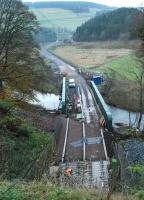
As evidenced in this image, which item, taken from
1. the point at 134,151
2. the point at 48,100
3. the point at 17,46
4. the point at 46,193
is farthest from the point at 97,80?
the point at 46,193

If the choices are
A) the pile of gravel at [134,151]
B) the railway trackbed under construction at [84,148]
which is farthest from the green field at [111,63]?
the pile of gravel at [134,151]

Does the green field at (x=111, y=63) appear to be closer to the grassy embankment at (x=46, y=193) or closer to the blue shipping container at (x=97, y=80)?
the blue shipping container at (x=97, y=80)

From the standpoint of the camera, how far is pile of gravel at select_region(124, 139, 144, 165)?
95.7 ft

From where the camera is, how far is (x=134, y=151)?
106 ft

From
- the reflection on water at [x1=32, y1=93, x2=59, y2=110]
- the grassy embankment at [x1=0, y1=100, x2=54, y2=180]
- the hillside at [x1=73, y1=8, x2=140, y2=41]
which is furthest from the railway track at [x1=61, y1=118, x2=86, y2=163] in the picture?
the hillside at [x1=73, y1=8, x2=140, y2=41]

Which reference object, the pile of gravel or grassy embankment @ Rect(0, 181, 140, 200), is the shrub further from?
grassy embankment @ Rect(0, 181, 140, 200)

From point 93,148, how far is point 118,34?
494 ft

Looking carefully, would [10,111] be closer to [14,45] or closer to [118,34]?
[14,45]

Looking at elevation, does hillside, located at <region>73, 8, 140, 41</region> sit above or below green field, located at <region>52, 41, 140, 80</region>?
above

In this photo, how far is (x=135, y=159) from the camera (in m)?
29.5

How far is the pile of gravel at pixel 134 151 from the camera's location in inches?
1149

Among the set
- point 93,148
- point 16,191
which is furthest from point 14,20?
point 16,191

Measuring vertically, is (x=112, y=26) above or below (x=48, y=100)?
above

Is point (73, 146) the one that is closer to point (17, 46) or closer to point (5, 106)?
point (5, 106)
